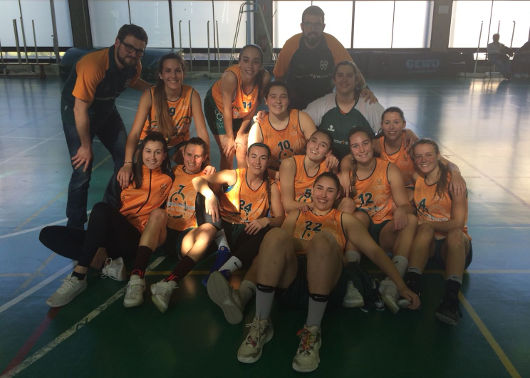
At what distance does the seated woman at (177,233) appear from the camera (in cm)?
336

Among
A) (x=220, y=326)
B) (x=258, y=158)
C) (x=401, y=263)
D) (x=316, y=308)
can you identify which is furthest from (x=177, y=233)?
(x=401, y=263)

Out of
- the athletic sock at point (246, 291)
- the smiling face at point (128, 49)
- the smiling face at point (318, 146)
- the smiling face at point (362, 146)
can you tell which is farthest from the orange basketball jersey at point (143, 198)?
the smiling face at point (362, 146)

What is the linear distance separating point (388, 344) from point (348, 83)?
8.07 ft

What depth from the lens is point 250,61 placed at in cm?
461

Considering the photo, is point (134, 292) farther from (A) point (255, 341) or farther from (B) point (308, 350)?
(B) point (308, 350)

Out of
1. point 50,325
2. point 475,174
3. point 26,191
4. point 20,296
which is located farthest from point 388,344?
point 26,191

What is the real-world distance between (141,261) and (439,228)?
→ 92.6 inches

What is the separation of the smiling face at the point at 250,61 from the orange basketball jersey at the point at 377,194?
165cm

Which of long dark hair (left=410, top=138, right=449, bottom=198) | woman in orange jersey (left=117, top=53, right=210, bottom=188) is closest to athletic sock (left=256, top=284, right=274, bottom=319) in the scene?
long dark hair (left=410, top=138, right=449, bottom=198)

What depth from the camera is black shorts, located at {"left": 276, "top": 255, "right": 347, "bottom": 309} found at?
10.6ft

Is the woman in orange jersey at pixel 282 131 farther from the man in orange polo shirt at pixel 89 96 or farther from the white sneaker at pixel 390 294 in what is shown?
the white sneaker at pixel 390 294

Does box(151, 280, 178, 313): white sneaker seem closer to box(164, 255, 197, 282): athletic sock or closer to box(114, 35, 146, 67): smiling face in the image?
box(164, 255, 197, 282): athletic sock

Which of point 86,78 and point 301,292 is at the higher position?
point 86,78

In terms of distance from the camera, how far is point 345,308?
3.37 meters
